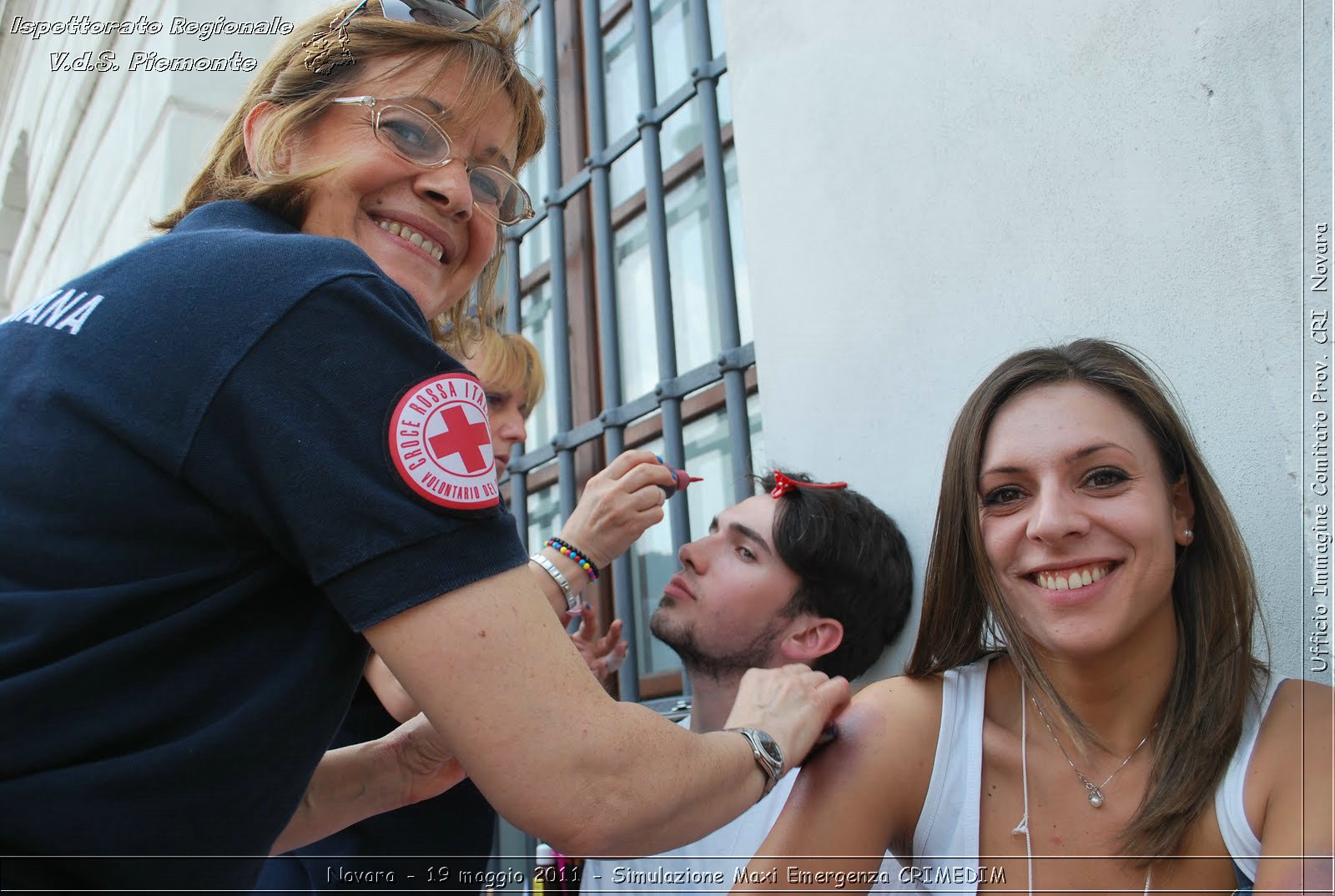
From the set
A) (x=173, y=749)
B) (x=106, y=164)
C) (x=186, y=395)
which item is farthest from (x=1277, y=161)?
(x=106, y=164)

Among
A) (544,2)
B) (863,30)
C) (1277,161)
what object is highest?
(544,2)

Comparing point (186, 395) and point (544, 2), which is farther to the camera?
point (544, 2)

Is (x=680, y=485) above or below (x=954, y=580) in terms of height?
above

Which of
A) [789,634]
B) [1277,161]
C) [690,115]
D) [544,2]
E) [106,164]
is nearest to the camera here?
[1277,161]

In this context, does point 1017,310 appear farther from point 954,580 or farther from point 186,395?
point 186,395

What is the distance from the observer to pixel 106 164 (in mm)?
5848

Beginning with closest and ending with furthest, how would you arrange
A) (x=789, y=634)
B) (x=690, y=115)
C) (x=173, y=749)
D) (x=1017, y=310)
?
(x=173, y=749) < (x=1017, y=310) < (x=789, y=634) < (x=690, y=115)

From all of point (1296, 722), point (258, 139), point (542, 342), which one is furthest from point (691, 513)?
point (258, 139)

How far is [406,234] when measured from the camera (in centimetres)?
131

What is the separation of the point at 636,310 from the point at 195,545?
8.62 feet

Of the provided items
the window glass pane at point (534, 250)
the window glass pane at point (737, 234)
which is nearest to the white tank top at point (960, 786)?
the window glass pane at point (737, 234)

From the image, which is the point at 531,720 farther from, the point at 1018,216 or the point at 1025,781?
the point at 1018,216

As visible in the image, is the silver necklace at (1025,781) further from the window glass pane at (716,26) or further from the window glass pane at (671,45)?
the window glass pane at (671,45)

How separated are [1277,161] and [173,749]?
68.2 inches
